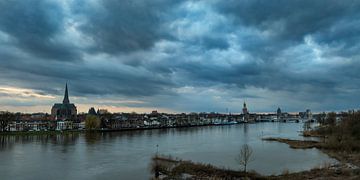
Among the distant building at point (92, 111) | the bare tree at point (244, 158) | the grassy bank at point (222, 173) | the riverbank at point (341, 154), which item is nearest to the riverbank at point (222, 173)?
the grassy bank at point (222, 173)

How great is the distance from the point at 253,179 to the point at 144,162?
1613 centimetres

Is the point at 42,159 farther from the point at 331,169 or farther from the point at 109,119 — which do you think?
the point at 109,119

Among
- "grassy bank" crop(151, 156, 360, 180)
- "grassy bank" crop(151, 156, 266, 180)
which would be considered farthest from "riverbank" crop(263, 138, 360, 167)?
"grassy bank" crop(151, 156, 266, 180)

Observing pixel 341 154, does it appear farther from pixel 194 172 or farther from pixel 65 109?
pixel 65 109

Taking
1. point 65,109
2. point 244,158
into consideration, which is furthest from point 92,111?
point 244,158

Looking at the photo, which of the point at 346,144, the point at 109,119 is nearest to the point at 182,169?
the point at 346,144

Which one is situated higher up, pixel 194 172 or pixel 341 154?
pixel 194 172

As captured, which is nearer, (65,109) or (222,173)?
(222,173)

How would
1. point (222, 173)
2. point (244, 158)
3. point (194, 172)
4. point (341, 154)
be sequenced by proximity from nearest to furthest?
point (222, 173) → point (194, 172) → point (244, 158) → point (341, 154)

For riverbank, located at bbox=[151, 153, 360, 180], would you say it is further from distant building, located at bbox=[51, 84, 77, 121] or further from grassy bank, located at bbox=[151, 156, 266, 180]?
distant building, located at bbox=[51, 84, 77, 121]

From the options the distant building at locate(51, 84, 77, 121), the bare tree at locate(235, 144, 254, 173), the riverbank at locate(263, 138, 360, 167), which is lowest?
the riverbank at locate(263, 138, 360, 167)

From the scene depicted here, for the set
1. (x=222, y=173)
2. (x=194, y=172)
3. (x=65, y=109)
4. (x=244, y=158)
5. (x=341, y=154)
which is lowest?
(x=341, y=154)

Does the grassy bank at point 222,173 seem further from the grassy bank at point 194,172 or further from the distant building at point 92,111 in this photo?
the distant building at point 92,111

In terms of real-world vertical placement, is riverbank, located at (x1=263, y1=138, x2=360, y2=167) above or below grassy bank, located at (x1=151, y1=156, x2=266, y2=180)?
below
